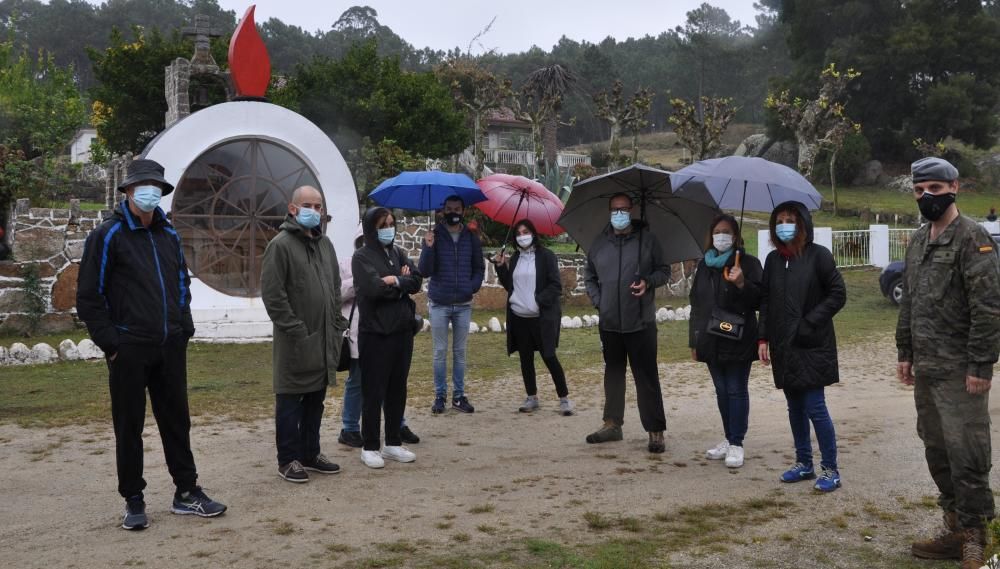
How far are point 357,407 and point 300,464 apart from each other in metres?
1.15

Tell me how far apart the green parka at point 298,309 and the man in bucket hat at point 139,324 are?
0.68 meters

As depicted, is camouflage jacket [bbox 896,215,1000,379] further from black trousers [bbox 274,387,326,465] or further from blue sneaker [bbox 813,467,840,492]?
black trousers [bbox 274,387,326,465]

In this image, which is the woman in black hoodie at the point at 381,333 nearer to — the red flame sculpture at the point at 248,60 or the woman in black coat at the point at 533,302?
the woman in black coat at the point at 533,302

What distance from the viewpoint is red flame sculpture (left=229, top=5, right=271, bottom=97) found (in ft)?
44.4

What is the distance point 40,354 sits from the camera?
36.7 ft

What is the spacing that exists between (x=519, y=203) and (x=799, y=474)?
149 inches

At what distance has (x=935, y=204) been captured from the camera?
4.62 metres

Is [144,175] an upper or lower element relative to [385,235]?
upper

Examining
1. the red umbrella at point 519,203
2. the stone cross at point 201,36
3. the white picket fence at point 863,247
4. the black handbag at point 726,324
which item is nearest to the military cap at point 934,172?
the black handbag at point 726,324

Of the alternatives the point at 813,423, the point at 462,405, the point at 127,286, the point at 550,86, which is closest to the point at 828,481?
the point at 813,423

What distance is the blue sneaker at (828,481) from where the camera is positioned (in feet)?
19.0

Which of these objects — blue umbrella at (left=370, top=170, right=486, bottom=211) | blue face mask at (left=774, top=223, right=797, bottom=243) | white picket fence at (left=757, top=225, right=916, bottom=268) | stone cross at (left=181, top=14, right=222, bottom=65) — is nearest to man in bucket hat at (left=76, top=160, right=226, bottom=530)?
blue umbrella at (left=370, top=170, right=486, bottom=211)

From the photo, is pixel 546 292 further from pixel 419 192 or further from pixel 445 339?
pixel 419 192

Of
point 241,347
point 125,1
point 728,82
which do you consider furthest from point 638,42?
point 241,347
